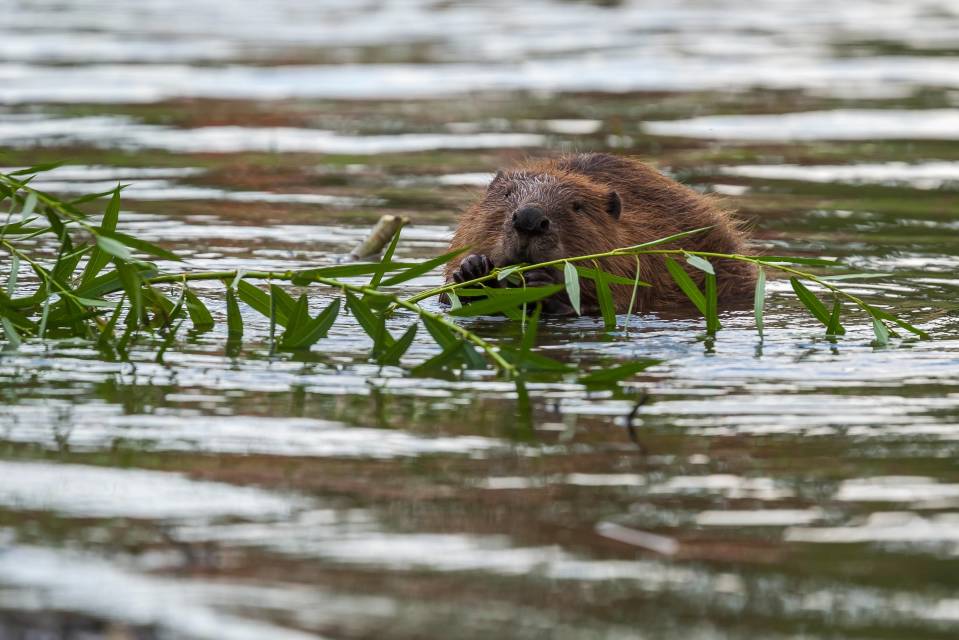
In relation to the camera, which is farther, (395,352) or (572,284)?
(572,284)

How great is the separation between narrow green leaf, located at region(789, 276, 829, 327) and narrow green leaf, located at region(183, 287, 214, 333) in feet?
5.59

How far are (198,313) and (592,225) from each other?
5.78 feet

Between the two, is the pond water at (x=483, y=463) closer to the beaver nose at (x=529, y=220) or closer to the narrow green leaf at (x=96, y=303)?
the narrow green leaf at (x=96, y=303)

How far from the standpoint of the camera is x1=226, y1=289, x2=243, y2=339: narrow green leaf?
471 cm

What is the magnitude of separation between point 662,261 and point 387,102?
5.67 meters

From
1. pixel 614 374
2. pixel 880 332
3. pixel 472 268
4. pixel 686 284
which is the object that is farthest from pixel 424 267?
pixel 880 332

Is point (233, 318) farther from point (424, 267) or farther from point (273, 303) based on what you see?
point (424, 267)

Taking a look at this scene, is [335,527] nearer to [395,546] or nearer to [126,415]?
[395,546]

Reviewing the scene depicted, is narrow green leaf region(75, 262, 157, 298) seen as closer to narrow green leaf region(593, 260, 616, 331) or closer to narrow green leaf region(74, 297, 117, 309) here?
narrow green leaf region(74, 297, 117, 309)

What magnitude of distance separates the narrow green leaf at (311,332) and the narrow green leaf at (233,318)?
0.62ft

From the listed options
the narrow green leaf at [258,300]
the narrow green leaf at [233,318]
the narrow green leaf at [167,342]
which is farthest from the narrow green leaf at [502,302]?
the narrow green leaf at [167,342]

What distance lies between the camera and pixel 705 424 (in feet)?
12.7

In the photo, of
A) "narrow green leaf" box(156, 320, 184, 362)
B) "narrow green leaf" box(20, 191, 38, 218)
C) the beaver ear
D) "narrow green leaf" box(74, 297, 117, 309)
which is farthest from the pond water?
the beaver ear

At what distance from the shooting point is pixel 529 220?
5609 mm
